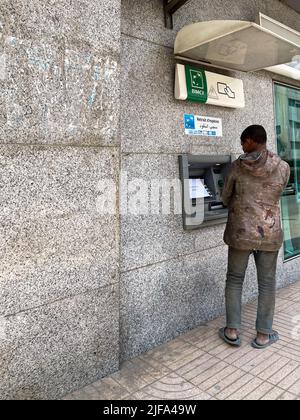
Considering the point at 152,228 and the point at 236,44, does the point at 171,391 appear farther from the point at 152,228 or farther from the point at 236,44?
the point at 236,44

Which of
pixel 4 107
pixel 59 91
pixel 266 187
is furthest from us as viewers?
pixel 266 187

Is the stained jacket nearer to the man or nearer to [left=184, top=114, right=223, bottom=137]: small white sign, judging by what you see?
the man

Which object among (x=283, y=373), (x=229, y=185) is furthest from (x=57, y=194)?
(x=283, y=373)

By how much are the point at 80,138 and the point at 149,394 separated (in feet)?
5.95

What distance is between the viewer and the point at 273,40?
2.76 m

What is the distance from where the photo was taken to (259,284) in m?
2.92

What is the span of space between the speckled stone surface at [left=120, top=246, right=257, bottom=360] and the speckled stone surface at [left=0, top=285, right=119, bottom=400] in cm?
27

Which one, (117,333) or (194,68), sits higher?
(194,68)

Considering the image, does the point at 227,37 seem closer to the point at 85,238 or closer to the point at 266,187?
the point at 266,187

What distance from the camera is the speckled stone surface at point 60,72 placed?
196cm

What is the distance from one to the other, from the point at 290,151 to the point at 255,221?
2380 millimetres

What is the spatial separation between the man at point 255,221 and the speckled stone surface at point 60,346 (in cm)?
107

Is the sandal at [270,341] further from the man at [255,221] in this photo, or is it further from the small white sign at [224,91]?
the small white sign at [224,91]
